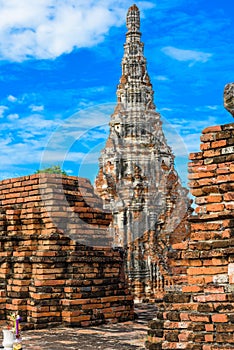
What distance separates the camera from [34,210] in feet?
28.5

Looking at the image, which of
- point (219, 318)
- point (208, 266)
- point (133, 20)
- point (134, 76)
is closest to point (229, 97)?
point (208, 266)

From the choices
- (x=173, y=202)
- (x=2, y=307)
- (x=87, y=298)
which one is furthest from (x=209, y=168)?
(x=173, y=202)

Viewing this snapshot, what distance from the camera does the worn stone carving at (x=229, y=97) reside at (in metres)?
5.78

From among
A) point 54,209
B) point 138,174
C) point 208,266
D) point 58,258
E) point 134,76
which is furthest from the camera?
point 134,76

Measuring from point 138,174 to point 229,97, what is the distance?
17215mm

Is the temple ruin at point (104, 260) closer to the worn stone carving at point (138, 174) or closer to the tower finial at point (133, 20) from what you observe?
the worn stone carving at point (138, 174)

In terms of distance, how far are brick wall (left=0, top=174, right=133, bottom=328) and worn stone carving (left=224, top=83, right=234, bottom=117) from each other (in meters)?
3.55

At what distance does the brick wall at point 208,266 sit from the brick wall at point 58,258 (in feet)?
9.09

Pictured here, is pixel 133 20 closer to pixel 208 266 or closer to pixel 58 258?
pixel 58 258

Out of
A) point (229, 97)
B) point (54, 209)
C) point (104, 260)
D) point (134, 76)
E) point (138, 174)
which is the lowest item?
point (104, 260)

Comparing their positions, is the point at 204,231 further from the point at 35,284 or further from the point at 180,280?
the point at 35,284

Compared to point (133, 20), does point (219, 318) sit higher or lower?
lower

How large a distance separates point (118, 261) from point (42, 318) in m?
1.60

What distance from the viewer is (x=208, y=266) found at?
5.44 m
